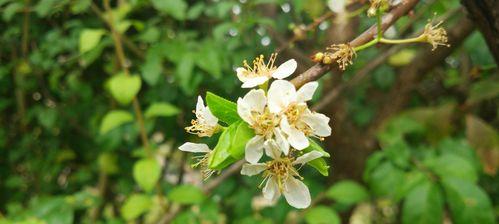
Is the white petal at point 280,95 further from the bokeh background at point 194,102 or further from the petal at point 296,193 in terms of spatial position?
the bokeh background at point 194,102

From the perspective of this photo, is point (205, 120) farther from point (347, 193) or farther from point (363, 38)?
point (347, 193)

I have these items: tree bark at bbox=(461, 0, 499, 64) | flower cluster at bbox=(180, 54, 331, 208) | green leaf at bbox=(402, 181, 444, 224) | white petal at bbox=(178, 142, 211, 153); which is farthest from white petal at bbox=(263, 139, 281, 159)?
green leaf at bbox=(402, 181, 444, 224)

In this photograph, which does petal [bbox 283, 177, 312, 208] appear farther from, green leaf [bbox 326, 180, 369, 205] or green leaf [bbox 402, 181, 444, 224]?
green leaf [bbox 326, 180, 369, 205]

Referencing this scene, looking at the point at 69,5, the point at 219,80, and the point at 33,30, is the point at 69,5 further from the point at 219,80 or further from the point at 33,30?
the point at 219,80

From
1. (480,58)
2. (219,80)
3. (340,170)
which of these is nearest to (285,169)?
(219,80)

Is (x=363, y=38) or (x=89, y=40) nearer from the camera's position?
(x=363, y=38)

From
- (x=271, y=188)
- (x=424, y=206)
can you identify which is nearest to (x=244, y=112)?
(x=271, y=188)
